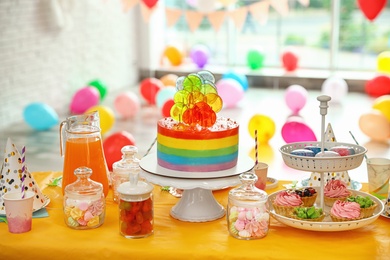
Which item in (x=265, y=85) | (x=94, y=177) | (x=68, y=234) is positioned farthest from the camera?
(x=265, y=85)

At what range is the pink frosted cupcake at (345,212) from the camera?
1.91 meters

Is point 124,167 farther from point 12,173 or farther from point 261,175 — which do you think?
point 261,175

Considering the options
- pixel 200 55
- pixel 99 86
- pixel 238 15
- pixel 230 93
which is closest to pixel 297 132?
pixel 230 93

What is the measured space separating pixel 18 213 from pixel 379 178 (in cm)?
118

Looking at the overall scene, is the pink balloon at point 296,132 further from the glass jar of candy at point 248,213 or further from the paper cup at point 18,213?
the paper cup at point 18,213

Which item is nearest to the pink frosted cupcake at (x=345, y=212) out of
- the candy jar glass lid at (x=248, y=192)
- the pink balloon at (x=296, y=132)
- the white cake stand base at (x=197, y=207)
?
the candy jar glass lid at (x=248, y=192)

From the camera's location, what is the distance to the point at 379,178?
2.28 metres

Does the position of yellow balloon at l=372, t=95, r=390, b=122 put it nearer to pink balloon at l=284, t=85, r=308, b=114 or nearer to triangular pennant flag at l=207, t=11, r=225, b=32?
pink balloon at l=284, t=85, r=308, b=114

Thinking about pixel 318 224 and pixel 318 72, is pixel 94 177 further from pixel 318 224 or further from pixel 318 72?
pixel 318 72

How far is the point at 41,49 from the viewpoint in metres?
5.95

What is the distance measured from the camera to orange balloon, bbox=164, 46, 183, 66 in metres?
7.83

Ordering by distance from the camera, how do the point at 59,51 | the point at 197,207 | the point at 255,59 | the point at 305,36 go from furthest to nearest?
1. the point at 305,36
2. the point at 255,59
3. the point at 59,51
4. the point at 197,207

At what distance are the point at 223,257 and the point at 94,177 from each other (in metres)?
0.59

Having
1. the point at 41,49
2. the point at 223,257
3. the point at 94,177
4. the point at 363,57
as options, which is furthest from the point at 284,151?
the point at 363,57
